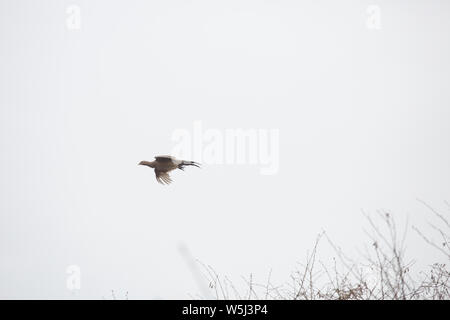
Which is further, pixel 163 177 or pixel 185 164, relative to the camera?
pixel 163 177

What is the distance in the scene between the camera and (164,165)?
448 inches

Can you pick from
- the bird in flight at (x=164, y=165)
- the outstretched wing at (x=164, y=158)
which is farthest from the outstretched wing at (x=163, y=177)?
the outstretched wing at (x=164, y=158)

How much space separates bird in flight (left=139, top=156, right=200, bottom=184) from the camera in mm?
10750

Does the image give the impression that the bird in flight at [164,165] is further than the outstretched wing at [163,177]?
No

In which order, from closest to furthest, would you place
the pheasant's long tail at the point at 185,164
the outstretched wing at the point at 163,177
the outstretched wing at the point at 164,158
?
the pheasant's long tail at the point at 185,164, the outstretched wing at the point at 164,158, the outstretched wing at the point at 163,177

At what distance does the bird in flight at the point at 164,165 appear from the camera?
35.3 ft

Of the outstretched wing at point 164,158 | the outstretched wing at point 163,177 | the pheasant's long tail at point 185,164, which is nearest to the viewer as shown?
the pheasant's long tail at point 185,164

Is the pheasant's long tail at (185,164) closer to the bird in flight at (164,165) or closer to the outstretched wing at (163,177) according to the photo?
the bird in flight at (164,165)

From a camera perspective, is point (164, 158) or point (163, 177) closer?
point (164, 158)

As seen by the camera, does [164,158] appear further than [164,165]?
No

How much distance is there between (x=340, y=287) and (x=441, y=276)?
0.57 m
